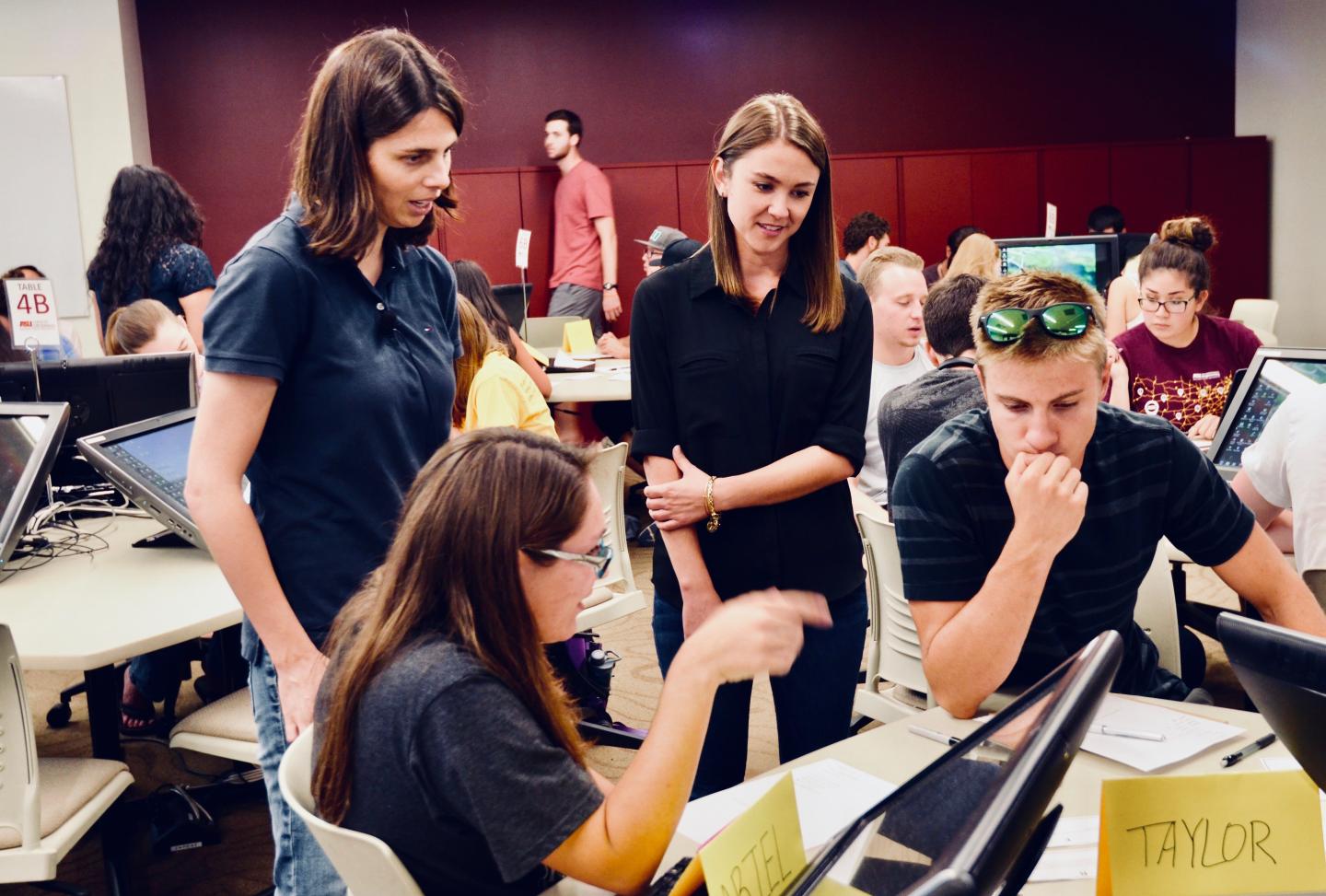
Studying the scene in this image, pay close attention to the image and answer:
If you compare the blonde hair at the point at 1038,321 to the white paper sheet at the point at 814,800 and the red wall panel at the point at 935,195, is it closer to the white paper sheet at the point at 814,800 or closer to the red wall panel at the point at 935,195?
the white paper sheet at the point at 814,800

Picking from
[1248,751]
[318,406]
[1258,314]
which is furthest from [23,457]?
[1258,314]

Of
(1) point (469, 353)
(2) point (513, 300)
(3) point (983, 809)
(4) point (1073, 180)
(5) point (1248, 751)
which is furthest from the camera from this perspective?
(4) point (1073, 180)

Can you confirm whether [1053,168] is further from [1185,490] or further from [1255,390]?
[1185,490]

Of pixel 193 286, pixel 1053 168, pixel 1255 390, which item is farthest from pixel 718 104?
pixel 1255 390

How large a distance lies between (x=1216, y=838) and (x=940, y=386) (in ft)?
5.41

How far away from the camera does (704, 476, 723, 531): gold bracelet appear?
1.87 m

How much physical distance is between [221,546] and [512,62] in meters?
A: 8.00

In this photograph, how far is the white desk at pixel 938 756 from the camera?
1.35 meters

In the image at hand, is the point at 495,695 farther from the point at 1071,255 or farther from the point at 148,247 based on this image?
the point at 1071,255

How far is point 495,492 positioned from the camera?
1247mm

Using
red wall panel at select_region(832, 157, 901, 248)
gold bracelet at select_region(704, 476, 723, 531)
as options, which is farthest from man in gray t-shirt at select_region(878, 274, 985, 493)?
red wall panel at select_region(832, 157, 901, 248)

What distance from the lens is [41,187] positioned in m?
7.73

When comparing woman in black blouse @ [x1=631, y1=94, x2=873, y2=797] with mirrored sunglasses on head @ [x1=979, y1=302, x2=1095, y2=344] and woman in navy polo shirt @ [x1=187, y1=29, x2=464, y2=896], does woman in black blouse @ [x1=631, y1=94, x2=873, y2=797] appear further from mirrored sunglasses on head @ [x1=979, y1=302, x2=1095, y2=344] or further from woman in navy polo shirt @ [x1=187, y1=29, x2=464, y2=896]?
woman in navy polo shirt @ [x1=187, y1=29, x2=464, y2=896]

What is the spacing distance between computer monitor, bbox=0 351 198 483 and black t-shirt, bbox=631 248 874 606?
6.21 feet
